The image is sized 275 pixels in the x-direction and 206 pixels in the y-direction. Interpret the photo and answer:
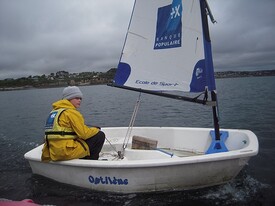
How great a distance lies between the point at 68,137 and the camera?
4.08m

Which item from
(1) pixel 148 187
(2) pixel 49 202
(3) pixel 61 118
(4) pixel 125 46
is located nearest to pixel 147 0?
(4) pixel 125 46

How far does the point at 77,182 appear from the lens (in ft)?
14.8

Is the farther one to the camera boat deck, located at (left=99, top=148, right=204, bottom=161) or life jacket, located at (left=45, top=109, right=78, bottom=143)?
boat deck, located at (left=99, top=148, right=204, bottom=161)

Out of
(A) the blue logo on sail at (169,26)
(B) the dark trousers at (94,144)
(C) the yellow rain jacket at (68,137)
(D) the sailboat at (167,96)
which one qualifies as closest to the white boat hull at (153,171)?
(D) the sailboat at (167,96)

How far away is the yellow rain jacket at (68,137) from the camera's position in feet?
13.3

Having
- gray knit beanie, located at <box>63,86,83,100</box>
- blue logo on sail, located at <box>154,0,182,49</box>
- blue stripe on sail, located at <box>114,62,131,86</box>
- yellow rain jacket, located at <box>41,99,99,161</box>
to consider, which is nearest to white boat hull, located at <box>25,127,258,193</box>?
yellow rain jacket, located at <box>41,99,99,161</box>

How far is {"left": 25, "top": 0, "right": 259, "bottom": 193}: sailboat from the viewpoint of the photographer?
4043 mm

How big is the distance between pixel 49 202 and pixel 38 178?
912 millimetres

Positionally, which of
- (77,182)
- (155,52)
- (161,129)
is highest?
(155,52)

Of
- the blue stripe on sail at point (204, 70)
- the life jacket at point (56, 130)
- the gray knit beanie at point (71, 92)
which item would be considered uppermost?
the blue stripe on sail at point (204, 70)

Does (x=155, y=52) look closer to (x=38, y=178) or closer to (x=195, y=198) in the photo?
(x=195, y=198)

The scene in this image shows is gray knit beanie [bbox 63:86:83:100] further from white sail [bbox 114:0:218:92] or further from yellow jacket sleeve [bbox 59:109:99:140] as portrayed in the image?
white sail [bbox 114:0:218:92]

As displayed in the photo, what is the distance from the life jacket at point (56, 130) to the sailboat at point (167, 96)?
502mm

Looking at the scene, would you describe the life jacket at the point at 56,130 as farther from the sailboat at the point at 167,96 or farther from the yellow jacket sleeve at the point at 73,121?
the sailboat at the point at 167,96
